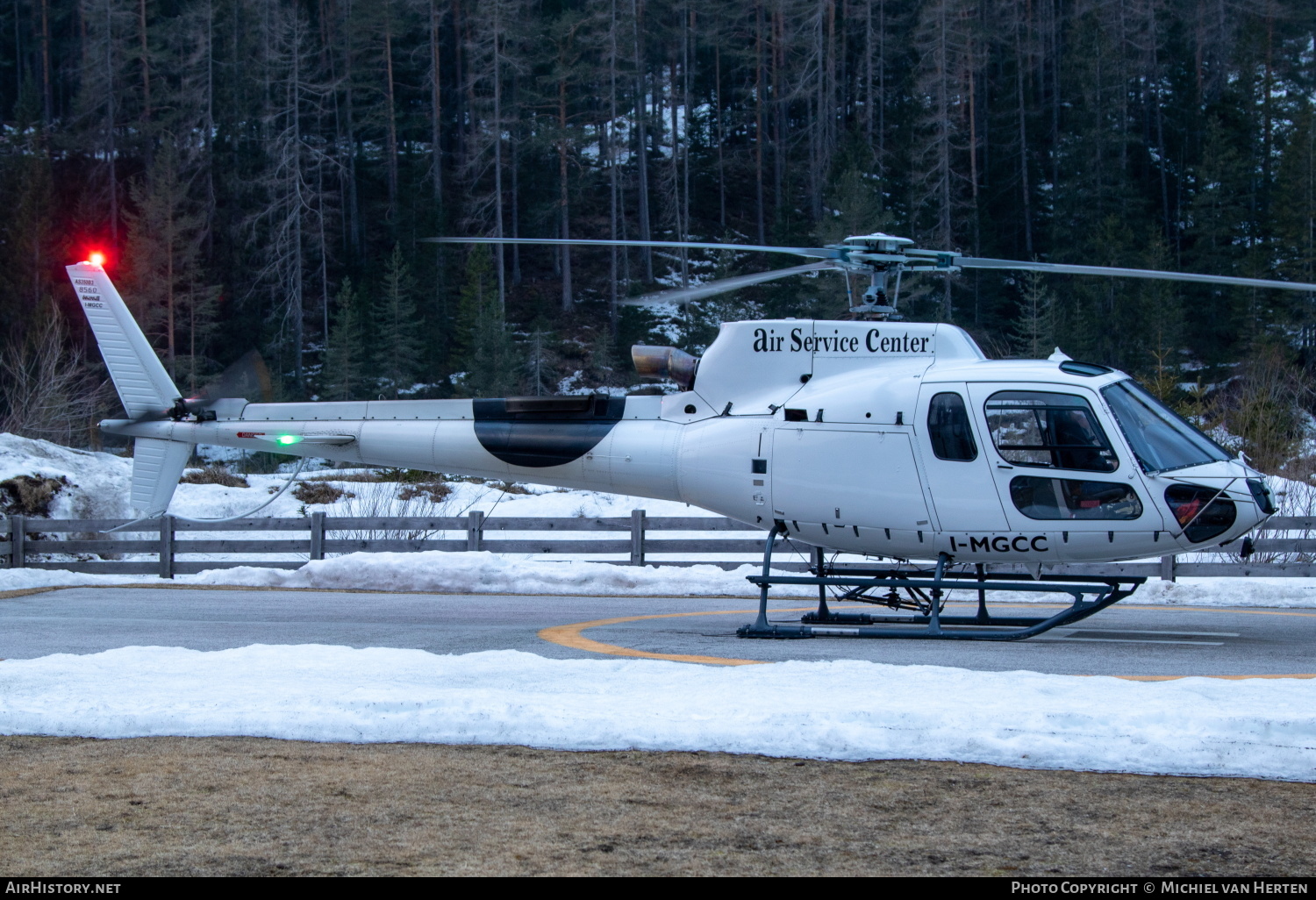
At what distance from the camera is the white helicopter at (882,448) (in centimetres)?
1034

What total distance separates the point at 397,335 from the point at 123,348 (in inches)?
1391

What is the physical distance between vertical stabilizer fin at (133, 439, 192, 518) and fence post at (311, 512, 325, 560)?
263 inches

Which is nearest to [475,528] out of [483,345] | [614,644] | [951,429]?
[614,644]

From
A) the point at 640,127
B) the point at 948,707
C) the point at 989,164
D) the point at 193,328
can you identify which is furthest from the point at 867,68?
the point at 948,707

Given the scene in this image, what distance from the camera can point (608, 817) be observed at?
491 cm

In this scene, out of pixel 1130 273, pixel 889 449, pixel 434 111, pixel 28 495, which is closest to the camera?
pixel 1130 273

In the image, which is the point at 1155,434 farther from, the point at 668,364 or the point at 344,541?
the point at 344,541

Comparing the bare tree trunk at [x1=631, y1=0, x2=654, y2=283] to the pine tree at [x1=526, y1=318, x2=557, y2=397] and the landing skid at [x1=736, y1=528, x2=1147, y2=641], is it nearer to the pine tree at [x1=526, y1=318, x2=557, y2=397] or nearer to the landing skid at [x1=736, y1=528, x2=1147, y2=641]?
the pine tree at [x1=526, y1=318, x2=557, y2=397]

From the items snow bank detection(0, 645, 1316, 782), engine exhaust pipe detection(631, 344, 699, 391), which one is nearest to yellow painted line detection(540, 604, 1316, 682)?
snow bank detection(0, 645, 1316, 782)

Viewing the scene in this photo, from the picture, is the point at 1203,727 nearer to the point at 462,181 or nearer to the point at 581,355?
the point at 581,355

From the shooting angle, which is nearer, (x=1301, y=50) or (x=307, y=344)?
(x=307, y=344)

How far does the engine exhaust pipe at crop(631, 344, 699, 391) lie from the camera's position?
12.3 meters

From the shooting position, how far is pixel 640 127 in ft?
201

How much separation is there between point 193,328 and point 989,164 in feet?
126
